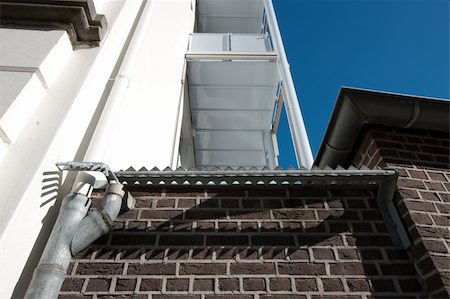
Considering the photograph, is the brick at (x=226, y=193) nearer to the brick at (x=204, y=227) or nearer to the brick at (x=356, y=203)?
the brick at (x=204, y=227)

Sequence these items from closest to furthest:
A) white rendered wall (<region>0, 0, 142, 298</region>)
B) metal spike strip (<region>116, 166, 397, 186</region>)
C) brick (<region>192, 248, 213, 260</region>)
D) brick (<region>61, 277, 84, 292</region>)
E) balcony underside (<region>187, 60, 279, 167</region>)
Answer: white rendered wall (<region>0, 0, 142, 298</region>)
brick (<region>61, 277, 84, 292</region>)
brick (<region>192, 248, 213, 260</region>)
metal spike strip (<region>116, 166, 397, 186</region>)
balcony underside (<region>187, 60, 279, 167</region>)

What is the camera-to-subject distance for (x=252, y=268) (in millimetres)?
1489

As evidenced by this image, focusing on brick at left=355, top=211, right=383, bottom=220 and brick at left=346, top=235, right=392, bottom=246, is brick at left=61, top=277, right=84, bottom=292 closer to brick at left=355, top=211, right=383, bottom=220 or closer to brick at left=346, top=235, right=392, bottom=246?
brick at left=346, top=235, right=392, bottom=246

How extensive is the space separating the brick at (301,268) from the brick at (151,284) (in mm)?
584

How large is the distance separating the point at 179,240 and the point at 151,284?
26 cm

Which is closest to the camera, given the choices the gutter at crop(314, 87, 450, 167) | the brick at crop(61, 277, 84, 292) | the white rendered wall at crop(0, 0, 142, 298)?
the white rendered wall at crop(0, 0, 142, 298)

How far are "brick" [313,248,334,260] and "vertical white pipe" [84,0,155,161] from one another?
1.33 metres

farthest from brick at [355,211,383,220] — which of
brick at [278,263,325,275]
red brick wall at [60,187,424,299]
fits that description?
brick at [278,263,325,275]

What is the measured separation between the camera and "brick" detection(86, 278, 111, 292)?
55.1 inches

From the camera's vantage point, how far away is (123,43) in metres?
2.79

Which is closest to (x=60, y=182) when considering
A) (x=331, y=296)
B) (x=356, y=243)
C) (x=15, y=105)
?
(x=15, y=105)

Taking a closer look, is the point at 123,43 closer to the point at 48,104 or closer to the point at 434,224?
the point at 48,104

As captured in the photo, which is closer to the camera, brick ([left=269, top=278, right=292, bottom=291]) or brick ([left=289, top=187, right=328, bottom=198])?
brick ([left=269, top=278, right=292, bottom=291])

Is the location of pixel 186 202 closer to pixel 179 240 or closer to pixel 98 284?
pixel 179 240
